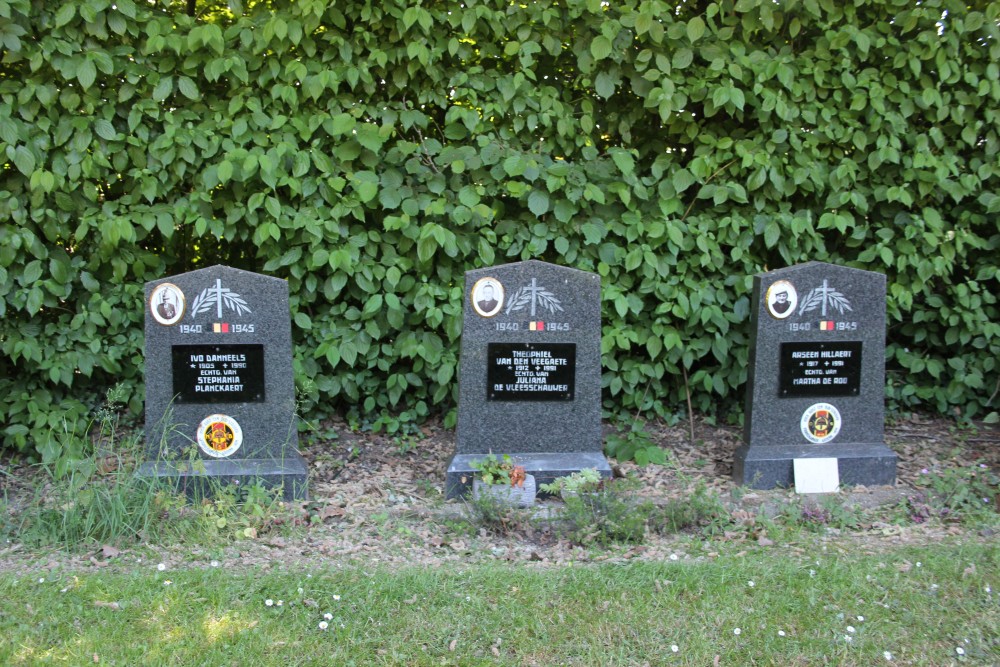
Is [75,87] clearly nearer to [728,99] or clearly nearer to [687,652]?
[728,99]

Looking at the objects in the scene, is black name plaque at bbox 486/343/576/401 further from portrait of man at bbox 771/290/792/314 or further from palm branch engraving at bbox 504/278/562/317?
portrait of man at bbox 771/290/792/314

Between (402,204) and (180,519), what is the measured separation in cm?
230

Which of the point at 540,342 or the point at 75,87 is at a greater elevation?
the point at 75,87

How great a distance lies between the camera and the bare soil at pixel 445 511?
13.9ft

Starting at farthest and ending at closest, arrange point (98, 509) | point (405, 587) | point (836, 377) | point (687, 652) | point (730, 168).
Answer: point (730, 168), point (836, 377), point (98, 509), point (405, 587), point (687, 652)

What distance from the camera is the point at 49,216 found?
5.37 m

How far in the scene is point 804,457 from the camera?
17.2ft

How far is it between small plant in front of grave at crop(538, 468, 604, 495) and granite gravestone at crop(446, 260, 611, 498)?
248 millimetres

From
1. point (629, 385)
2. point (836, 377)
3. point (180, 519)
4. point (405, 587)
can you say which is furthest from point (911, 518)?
point (180, 519)

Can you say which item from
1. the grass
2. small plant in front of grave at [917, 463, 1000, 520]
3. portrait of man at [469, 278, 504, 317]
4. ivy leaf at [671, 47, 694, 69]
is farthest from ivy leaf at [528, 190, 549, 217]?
small plant in front of grave at [917, 463, 1000, 520]

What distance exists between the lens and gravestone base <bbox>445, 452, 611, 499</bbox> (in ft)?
16.5

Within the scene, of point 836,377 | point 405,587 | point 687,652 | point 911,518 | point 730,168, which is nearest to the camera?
point 687,652

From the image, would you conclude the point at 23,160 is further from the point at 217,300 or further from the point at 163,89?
the point at 217,300

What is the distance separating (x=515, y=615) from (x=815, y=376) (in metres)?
2.62
